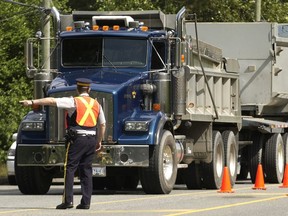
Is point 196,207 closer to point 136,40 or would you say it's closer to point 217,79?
point 136,40

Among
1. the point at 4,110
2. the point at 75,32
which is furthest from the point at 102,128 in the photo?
the point at 4,110

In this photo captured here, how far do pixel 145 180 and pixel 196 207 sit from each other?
11.9 ft

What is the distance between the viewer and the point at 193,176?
24.8 m

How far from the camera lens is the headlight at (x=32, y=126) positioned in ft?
71.7

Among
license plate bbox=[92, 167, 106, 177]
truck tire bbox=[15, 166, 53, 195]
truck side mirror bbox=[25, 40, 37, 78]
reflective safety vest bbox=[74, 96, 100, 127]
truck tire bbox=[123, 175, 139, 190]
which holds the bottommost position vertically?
truck tire bbox=[123, 175, 139, 190]

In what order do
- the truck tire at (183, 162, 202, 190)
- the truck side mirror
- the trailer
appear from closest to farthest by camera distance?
1. the truck side mirror
2. the truck tire at (183, 162, 202, 190)
3. the trailer

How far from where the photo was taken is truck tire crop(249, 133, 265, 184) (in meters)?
28.0

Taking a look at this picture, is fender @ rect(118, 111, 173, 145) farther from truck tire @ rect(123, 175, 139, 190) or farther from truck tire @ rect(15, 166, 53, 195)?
truck tire @ rect(123, 175, 139, 190)

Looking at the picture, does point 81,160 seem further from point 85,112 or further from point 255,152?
point 255,152

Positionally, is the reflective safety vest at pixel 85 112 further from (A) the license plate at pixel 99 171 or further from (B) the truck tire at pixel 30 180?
(B) the truck tire at pixel 30 180

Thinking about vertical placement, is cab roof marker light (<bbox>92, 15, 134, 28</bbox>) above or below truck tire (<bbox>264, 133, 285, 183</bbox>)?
above

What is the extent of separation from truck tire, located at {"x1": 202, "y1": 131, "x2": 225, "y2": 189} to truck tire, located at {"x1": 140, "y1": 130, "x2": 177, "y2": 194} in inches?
96.0

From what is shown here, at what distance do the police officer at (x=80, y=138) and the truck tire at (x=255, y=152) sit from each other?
10630 millimetres

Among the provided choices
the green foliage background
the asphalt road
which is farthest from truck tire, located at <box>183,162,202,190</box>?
the green foliage background
